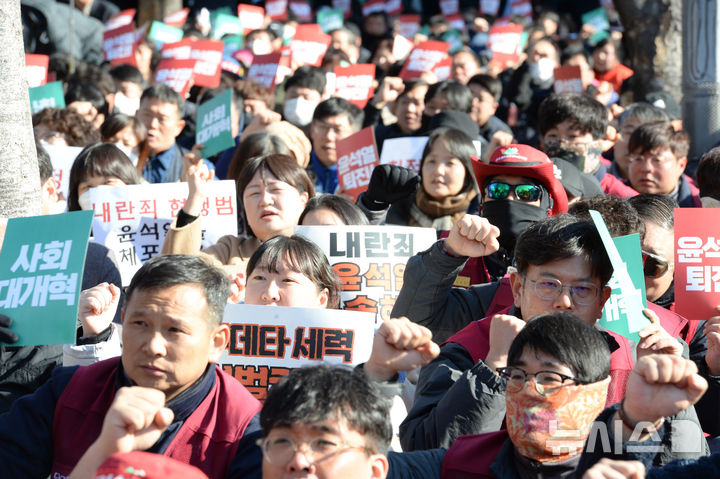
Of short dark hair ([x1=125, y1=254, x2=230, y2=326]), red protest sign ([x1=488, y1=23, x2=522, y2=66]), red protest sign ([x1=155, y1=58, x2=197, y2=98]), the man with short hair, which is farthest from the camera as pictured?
red protest sign ([x1=488, y1=23, x2=522, y2=66])

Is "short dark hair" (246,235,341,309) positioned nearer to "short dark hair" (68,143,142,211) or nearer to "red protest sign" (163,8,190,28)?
"short dark hair" (68,143,142,211)

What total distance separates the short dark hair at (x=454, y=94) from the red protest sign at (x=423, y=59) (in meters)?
2.34

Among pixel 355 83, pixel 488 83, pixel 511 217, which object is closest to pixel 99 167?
pixel 511 217

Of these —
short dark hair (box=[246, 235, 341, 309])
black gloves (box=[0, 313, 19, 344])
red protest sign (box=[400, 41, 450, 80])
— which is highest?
red protest sign (box=[400, 41, 450, 80])

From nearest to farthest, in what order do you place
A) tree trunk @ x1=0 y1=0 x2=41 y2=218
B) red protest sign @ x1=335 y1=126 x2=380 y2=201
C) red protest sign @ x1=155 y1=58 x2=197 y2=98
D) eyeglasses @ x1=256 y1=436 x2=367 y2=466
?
eyeglasses @ x1=256 y1=436 x2=367 y2=466 → tree trunk @ x1=0 y1=0 x2=41 y2=218 → red protest sign @ x1=335 y1=126 x2=380 y2=201 → red protest sign @ x1=155 y1=58 x2=197 y2=98

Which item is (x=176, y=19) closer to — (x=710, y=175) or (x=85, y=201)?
(x=85, y=201)

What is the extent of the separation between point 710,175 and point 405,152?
2.27 metres

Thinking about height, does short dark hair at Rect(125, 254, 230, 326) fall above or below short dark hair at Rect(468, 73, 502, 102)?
below

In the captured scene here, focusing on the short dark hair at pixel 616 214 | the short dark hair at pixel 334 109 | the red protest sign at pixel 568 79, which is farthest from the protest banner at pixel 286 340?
the red protest sign at pixel 568 79

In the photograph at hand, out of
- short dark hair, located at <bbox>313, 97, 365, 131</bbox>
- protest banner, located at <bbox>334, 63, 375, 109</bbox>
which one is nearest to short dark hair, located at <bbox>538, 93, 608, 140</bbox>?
short dark hair, located at <bbox>313, 97, 365, 131</bbox>

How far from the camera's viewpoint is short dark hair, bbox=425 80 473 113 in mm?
8727

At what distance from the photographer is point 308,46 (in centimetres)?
1205

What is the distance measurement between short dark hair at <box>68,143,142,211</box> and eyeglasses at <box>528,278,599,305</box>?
131 inches

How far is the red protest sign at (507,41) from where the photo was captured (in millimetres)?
13445
